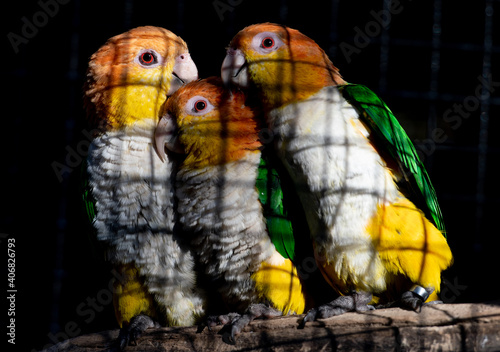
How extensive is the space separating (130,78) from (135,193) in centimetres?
46

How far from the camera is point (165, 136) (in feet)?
6.74

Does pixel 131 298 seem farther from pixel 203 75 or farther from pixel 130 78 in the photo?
pixel 203 75

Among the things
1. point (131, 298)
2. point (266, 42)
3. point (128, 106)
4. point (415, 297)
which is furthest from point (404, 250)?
point (128, 106)

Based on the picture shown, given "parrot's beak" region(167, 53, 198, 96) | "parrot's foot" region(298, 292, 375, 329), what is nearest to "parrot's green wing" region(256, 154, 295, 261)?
"parrot's foot" region(298, 292, 375, 329)

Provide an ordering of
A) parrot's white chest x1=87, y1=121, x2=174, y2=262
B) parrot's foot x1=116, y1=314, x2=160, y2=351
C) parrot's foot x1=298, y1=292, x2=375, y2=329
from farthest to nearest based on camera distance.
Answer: parrot's white chest x1=87, y1=121, x2=174, y2=262
parrot's foot x1=116, y1=314, x2=160, y2=351
parrot's foot x1=298, y1=292, x2=375, y2=329

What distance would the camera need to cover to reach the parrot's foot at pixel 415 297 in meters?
1.75

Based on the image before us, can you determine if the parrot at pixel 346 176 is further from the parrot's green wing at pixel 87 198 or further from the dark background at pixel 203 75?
the dark background at pixel 203 75

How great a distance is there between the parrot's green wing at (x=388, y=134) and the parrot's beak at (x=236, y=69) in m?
0.37

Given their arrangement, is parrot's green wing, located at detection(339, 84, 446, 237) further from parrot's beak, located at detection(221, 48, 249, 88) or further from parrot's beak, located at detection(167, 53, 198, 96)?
parrot's beak, located at detection(167, 53, 198, 96)

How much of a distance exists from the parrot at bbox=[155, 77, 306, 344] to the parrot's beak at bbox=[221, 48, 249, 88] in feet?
0.21

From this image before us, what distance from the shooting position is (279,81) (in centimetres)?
199

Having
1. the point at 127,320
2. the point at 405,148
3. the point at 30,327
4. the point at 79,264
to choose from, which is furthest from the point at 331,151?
the point at 30,327

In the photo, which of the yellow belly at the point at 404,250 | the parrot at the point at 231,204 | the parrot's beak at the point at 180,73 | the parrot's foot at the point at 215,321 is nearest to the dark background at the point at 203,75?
the parrot's beak at the point at 180,73

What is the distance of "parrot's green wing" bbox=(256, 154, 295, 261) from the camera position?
77.4 inches
